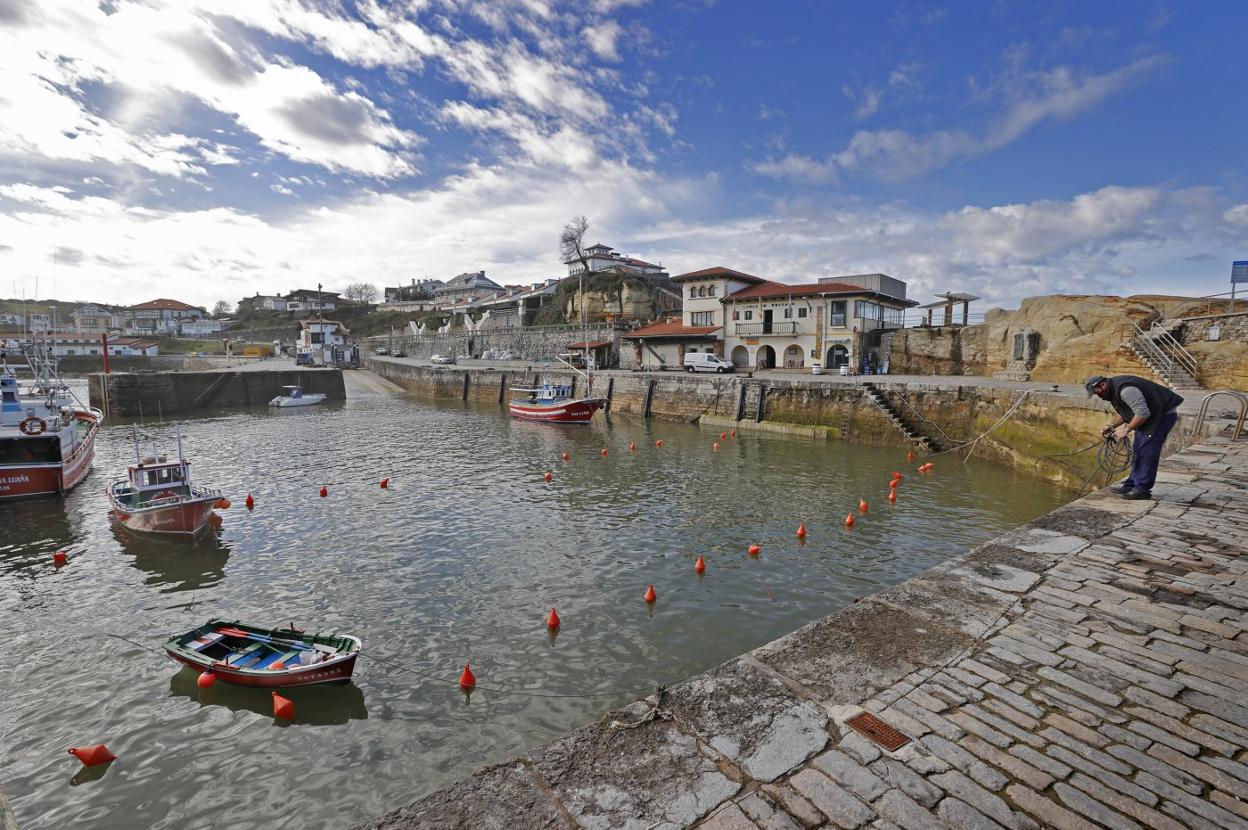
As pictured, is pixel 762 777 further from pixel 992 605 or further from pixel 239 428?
pixel 239 428

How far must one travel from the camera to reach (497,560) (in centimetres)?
1303

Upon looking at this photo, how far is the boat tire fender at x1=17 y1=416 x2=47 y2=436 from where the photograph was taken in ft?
64.6

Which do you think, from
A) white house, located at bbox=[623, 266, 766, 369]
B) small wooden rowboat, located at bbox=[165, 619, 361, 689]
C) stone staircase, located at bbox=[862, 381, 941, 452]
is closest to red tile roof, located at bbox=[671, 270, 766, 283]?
white house, located at bbox=[623, 266, 766, 369]

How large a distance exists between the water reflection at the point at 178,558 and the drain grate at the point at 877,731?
13.3m

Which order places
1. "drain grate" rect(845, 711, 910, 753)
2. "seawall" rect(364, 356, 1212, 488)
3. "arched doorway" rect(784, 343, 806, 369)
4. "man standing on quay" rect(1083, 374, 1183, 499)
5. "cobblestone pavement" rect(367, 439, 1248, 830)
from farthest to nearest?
1. "arched doorway" rect(784, 343, 806, 369)
2. "seawall" rect(364, 356, 1212, 488)
3. "man standing on quay" rect(1083, 374, 1183, 499)
4. "drain grate" rect(845, 711, 910, 753)
5. "cobblestone pavement" rect(367, 439, 1248, 830)

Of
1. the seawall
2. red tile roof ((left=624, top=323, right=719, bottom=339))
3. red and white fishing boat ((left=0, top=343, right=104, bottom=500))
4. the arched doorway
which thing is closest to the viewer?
red and white fishing boat ((left=0, top=343, right=104, bottom=500))

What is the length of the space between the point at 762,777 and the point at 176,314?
171889 millimetres

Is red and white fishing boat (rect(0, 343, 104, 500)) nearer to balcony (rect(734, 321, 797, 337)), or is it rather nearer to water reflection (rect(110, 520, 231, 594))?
water reflection (rect(110, 520, 231, 594))

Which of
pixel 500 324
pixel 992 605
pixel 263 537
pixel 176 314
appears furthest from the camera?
pixel 176 314

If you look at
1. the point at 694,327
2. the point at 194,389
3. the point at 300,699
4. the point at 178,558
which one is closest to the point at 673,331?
the point at 694,327

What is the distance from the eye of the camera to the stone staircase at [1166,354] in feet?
70.8

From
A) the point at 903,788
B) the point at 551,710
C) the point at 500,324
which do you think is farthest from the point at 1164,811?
the point at 500,324

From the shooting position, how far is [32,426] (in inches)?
782

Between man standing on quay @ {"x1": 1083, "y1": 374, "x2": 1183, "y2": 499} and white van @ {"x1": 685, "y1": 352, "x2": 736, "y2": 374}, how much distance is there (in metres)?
34.1
